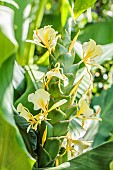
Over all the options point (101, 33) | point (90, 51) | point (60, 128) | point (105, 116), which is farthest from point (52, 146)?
point (101, 33)

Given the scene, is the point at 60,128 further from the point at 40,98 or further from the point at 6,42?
the point at 6,42

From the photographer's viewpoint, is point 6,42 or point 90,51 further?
point 90,51

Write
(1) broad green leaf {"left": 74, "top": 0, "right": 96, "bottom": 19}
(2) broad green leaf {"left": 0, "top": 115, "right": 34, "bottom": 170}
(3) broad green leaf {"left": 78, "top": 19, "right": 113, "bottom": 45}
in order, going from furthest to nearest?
(3) broad green leaf {"left": 78, "top": 19, "right": 113, "bottom": 45} < (1) broad green leaf {"left": 74, "top": 0, "right": 96, "bottom": 19} < (2) broad green leaf {"left": 0, "top": 115, "right": 34, "bottom": 170}

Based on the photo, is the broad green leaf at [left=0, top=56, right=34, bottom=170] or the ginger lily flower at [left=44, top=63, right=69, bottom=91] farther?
the ginger lily flower at [left=44, top=63, right=69, bottom=91]

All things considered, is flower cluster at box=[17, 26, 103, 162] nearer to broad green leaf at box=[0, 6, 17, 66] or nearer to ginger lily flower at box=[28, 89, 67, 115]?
ginger lily flower at box=[28, 89, 67, 115]

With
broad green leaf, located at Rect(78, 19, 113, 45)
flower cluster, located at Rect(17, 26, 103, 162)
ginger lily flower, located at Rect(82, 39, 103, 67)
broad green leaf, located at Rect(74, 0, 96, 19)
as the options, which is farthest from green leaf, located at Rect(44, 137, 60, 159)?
broad green leaf, located at Rect(78, 19, 113, 45)

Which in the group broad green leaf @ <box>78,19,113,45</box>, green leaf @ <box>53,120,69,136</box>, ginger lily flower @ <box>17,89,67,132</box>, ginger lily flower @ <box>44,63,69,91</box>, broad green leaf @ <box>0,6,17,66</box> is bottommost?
green leaf @ <box>53,120,69,136</box>

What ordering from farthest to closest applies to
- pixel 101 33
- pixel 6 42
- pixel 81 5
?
pixel 101 33 → pixel 81 5 → pixel 6 42

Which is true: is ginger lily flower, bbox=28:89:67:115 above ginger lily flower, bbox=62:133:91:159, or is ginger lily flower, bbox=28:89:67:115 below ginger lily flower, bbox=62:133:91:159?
above
